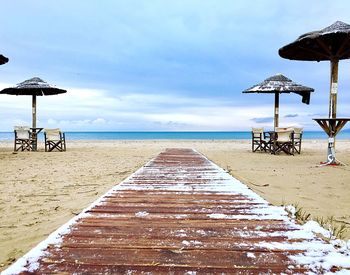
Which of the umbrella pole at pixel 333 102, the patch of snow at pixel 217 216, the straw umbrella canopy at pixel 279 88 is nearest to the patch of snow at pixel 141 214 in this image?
the patch of snow at pixel 217 216

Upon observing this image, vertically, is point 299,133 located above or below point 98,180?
above

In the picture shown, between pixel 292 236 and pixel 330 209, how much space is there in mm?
2040

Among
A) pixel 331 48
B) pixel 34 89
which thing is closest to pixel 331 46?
pixel 331 48

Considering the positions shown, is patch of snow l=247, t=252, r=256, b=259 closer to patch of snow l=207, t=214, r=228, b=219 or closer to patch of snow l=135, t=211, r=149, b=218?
patch of snow l=207, t=214, r=228, b=219

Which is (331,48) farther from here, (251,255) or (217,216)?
(251,255)

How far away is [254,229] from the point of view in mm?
2219

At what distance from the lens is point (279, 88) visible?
12805mm

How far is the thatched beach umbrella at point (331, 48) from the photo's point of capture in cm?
778

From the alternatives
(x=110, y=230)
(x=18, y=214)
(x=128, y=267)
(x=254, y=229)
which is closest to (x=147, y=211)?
(x=110, y=230)

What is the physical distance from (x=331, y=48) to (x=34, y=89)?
12139 mm

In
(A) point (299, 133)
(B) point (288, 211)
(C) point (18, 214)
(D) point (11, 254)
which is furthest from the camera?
(A) point (299, 133)

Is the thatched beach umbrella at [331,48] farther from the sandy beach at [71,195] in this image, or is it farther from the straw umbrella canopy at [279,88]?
the straw umbrella canopy at [279,88]

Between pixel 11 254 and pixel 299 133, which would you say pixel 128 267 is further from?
pixel 299 133

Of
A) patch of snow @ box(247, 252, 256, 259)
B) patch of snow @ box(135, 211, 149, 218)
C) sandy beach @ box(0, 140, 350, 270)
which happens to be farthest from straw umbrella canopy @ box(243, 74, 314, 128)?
patch of snow @ box(247, 252, 256, 259)
